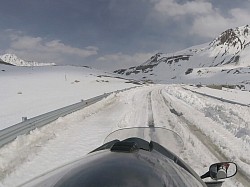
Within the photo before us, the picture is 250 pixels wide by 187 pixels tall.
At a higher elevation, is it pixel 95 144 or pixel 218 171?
pixel 218 171

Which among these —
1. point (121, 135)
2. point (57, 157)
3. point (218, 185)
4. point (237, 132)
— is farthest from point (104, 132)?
point (218, 185)

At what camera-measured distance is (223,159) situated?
6910 mm

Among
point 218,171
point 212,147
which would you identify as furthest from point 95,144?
point 218,171

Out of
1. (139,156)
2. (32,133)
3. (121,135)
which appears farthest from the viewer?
(32,133)

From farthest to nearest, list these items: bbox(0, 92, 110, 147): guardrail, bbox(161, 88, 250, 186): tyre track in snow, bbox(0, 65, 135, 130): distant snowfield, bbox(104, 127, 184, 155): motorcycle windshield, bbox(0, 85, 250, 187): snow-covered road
Result: 1. bbox(0, 65, 135, 130): distant snowfield
2. bbox(0, 92, 110, 147): guardrail
3. bbox(0, 85, 250, 187): snow-covered road
4. bbox(161, 88, 250, 186): tyre track in snow
5. bbox(104, 127, 184, 155): motorcycle windshield

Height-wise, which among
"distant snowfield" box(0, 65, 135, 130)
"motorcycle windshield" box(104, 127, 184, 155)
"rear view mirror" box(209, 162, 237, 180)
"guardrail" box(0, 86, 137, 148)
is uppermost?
→ "motorcycle windshield" box(104, 127, 184, 155)

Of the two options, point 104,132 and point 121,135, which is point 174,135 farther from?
point 104,132

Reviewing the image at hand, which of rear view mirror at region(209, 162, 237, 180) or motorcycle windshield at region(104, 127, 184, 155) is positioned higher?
motorcycle windshield at region(104, 127, 184, 155)

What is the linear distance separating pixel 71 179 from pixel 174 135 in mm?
2408

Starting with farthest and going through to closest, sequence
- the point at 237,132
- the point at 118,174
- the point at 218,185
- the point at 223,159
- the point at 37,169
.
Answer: the point at 237,132 → the point at 223,159 → the point at 37,169 → the point at 218,185 → the point at 118,174

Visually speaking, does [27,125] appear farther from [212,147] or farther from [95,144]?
[212,147]

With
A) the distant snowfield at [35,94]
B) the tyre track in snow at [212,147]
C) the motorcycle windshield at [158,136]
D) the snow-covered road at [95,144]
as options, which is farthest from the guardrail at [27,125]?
the tyre track in snow at [212,147]

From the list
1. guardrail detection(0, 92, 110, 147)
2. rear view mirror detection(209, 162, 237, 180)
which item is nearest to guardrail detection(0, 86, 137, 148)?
guardrail detection(0, 92, 110, 147)

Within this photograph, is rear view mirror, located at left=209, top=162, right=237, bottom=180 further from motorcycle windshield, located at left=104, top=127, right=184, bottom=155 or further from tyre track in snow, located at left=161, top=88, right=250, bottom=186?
tyre track in snow, located at left=161, top=88, right=250, bottom=186
